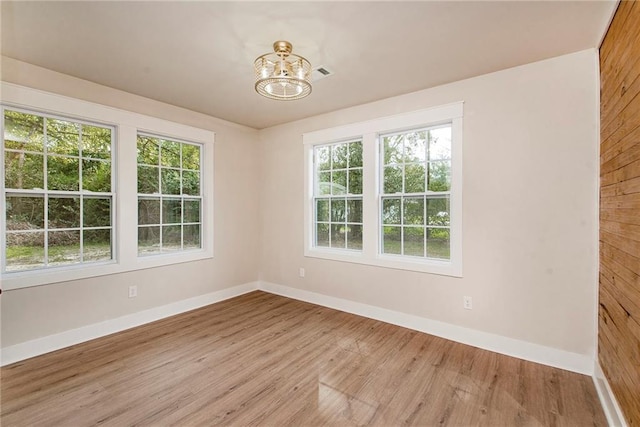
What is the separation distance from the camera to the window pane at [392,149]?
3.52 metres

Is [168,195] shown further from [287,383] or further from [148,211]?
[287,383]

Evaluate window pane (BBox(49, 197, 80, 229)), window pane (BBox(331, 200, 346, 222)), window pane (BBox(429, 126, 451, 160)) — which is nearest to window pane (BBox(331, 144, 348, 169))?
window pane (BBox(331, 200, 346, 222))

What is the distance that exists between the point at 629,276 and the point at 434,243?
1655 mm

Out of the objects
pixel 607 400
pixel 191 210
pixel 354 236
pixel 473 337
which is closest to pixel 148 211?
pixel 191 210

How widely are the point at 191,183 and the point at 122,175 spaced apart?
89 cm

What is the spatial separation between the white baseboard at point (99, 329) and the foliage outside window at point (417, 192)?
2573mm

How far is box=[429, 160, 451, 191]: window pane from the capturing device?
124 inches

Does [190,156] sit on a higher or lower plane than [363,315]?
higher

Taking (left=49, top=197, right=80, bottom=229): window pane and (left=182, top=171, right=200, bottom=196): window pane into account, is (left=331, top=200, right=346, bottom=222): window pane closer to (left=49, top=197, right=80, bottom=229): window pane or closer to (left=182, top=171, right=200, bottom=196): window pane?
(left=182, top=171, right=200, bottom=196): window pane

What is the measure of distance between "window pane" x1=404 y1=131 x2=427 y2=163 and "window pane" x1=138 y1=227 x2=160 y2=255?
10.5 feet

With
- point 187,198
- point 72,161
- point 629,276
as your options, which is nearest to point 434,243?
point 629,276

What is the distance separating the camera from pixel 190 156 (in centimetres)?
403

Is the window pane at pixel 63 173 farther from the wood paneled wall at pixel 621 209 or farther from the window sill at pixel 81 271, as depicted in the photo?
the wood paneled wall at pixel 621 209

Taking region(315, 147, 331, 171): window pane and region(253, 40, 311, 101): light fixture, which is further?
region(315, 147, 331, 171): window pane
